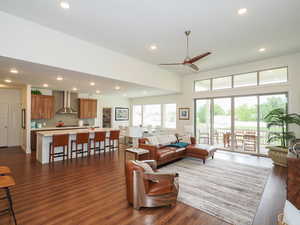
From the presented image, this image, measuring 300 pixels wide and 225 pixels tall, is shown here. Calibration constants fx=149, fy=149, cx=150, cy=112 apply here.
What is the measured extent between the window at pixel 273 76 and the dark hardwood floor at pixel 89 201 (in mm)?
3264

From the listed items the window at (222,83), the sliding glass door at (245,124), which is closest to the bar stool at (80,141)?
the window at (222,83)

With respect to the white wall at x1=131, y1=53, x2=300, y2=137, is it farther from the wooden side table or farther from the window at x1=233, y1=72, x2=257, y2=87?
the wooden side table

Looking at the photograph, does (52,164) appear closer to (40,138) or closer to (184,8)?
(40,138)

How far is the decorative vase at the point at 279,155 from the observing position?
473cm

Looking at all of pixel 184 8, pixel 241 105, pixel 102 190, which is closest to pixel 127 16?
pixel 184 8

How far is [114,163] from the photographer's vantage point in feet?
16.2

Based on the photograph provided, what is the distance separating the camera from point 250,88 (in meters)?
6.11

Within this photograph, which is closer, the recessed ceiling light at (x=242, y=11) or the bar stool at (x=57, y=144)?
the recessed ceiling light at (x=242, y=11)

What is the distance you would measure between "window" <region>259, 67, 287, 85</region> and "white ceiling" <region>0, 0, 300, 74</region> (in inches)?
34.1

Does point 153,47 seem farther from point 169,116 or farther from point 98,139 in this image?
point 169,116

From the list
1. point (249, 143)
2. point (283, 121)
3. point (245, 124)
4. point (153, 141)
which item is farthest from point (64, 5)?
point (249, 143)

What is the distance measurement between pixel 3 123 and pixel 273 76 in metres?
12.0

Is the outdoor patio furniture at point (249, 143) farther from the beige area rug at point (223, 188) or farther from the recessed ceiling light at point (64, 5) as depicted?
the recessed ceiling light at point (64, 5)

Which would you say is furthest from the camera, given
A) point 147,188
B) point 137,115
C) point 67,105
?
point 137,115
